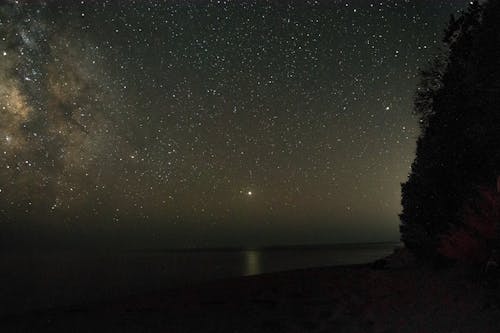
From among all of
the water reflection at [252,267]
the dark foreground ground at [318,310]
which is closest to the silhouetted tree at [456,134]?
the dark foreground ground at [318,310]

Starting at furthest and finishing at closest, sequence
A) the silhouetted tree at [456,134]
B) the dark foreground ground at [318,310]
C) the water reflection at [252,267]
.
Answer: the water reflection at [252,267] → the silhouetted tree at [456,134] → the dark foreground ground at [318,310]

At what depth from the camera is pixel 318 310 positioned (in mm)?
13289

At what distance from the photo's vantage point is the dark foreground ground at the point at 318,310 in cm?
957

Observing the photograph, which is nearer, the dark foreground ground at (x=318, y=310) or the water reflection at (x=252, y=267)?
the dark foreground ground at (x=318, y=310)

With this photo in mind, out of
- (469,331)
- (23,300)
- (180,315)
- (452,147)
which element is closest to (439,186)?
(452,147)

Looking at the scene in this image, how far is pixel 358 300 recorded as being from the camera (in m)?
13.6

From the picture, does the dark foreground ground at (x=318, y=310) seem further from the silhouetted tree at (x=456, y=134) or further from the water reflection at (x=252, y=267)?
the water reflection at (x=252, y=267)

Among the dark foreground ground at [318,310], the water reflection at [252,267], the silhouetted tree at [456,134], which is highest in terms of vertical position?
the silhouetted tree at [456,134]

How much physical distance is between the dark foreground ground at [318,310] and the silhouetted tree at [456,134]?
2.29m

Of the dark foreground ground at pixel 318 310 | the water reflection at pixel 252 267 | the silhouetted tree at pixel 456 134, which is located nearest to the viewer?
the dark foreground ground at pixel 318 310

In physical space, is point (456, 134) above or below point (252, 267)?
above

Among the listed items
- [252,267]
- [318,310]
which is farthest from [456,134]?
[252,267]

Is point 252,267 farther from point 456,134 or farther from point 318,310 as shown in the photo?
point 318,310

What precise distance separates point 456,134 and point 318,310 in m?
9.19
